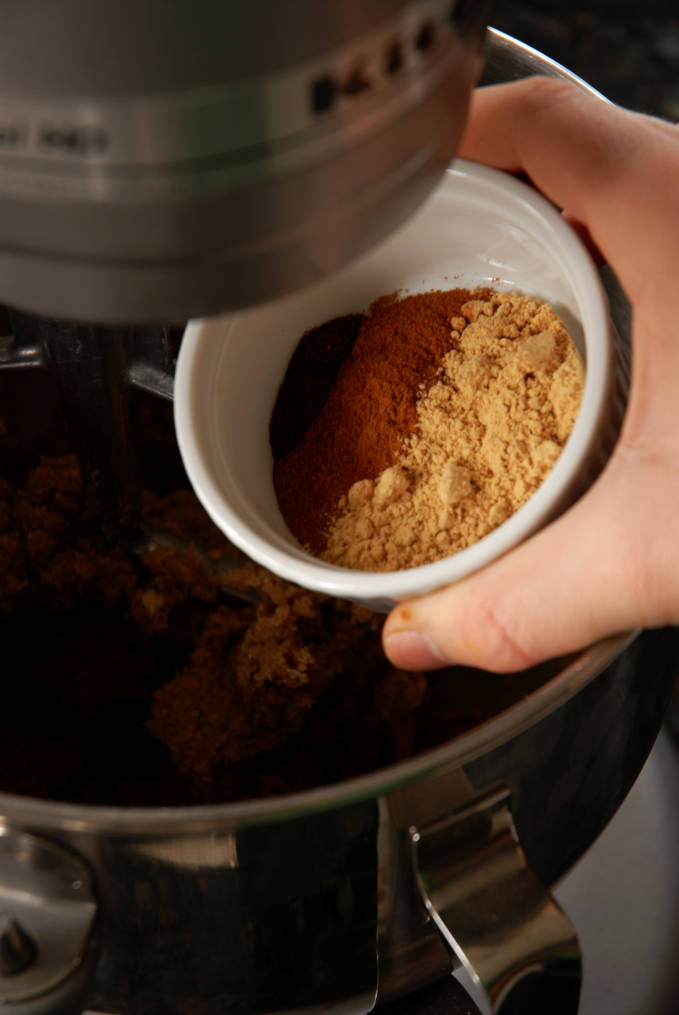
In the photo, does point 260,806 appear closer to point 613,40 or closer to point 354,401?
point 354,401

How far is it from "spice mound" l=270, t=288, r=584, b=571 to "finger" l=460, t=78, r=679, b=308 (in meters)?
0.04

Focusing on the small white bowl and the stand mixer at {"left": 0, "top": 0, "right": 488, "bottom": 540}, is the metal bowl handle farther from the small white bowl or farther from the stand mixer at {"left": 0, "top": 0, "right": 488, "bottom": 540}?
the stand mixer at {"left": 0, "top": 0, "right": 488, "bottom": 540}

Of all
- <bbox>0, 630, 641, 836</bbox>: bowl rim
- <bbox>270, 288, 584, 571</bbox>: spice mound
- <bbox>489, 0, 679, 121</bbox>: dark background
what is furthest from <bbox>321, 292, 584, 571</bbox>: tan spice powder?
<bbox>489, 0, 679, 121</bbox>: dark background

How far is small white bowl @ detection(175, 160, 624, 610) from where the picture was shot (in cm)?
41

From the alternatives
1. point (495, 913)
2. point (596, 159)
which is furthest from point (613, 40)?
point (495, 913)

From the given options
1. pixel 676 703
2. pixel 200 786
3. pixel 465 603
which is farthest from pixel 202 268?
pixel 676 703

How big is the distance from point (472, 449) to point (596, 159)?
0.46ft

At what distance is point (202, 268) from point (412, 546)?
0.23 metres

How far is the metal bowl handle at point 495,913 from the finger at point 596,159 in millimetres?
226

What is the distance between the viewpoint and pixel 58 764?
0.60 metres

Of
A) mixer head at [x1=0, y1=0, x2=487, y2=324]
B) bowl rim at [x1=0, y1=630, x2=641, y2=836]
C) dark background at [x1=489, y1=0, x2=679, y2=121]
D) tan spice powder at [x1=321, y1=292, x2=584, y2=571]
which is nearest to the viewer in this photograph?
mixer head at [x1=0, y1=0, x2=487, y2=324]

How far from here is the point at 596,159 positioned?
469 millimetres

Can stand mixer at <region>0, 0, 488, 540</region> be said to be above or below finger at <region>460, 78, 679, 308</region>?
above

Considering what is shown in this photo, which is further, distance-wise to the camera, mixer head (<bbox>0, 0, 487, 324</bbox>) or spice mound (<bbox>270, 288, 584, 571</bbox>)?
spice mound (<bbox>270, 288, 584, 571</bbox>)
